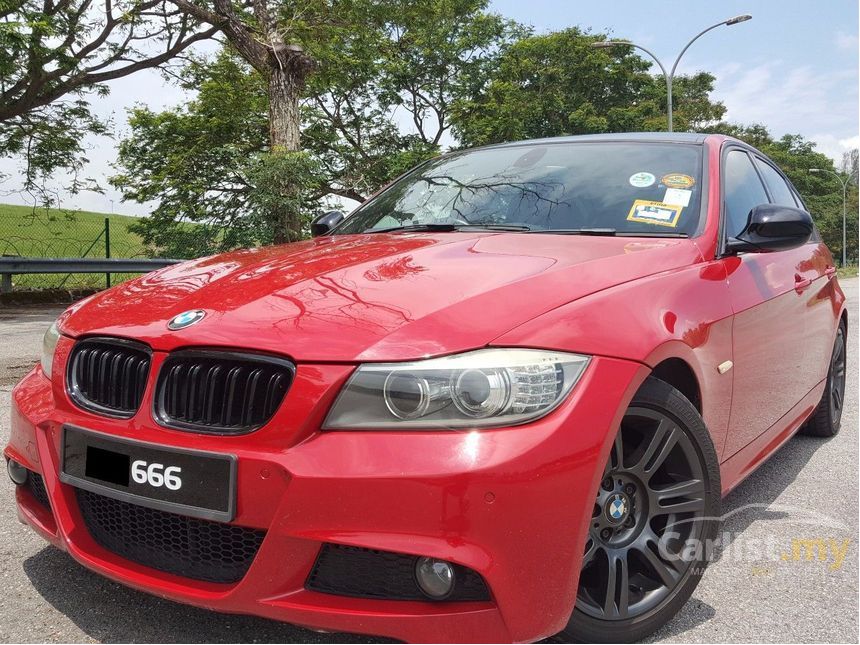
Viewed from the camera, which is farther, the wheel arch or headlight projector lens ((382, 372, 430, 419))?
the wheel arch

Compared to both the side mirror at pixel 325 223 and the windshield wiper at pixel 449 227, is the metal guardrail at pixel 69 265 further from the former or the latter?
the windshield wiper at pixel 449 227

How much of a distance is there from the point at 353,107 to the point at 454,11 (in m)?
6.15

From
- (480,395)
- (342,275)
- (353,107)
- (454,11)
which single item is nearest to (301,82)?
(342,275)

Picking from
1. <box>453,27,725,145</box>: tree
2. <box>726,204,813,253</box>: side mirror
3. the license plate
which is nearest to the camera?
the license plate

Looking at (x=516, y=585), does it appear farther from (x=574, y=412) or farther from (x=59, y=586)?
(x=59, y=586)

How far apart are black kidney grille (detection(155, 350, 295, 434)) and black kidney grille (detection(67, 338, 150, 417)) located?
11 centimetres

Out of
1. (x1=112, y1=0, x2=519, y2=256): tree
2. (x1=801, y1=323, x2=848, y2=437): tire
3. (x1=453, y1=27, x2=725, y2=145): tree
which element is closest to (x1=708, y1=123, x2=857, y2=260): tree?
(x1=453, y1=27, x2=725, y2=145): tree

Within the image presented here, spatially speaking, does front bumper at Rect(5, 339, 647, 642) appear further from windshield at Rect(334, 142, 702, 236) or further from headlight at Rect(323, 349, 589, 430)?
windshield at Rect(334, 142, 702, 236)

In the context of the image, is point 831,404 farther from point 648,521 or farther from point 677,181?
point 648,521

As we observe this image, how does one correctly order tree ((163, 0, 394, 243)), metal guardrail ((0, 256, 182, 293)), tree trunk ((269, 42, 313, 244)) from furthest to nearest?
metal guardrail ((0, 256, 182, 293)), tree trunk ((269, 42, 313, 244)), tree ((163, 0, 394, 243))

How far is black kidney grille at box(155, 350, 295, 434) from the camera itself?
1.78 meters

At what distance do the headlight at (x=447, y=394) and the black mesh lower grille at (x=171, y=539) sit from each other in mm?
380

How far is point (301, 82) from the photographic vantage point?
1068 centimetres

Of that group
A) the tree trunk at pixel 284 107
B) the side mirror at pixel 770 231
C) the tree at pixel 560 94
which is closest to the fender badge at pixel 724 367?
the side mirror at pixel 770 231
